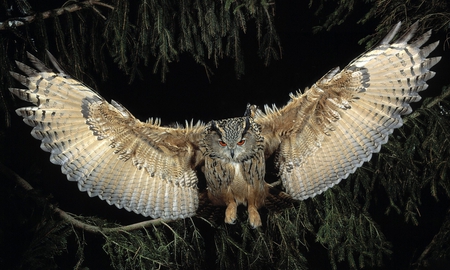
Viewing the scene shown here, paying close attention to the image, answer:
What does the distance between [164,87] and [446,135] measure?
5.73 feet

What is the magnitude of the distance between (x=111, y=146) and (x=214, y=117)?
1.08 m

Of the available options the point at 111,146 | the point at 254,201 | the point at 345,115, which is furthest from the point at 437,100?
the point at 111,146

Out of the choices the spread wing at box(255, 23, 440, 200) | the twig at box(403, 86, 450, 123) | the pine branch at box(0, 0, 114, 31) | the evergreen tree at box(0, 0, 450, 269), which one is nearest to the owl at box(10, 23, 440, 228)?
Result: the spread wing at box(255, 23, 440, 200)

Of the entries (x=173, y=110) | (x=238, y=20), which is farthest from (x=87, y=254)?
(x=238, y=20)

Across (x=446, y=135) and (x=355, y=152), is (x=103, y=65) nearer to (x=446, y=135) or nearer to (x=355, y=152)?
(x=355, y=152)

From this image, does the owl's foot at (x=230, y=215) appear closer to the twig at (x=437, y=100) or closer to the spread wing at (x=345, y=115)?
the spread wing at (x=345, y=115)

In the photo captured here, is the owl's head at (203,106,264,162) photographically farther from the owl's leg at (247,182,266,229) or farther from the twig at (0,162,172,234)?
the twig at (0,162,172,234)

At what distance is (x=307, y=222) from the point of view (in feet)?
9.39

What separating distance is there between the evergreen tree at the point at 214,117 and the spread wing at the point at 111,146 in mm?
387

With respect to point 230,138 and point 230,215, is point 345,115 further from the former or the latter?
point 230,215

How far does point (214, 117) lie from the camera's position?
3.20 m

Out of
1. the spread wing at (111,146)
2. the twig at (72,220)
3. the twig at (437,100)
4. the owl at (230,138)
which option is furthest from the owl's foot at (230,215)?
the twig at (437,100)

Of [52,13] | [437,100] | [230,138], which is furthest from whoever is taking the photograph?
[437,100]

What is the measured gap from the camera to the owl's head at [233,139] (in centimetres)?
197
